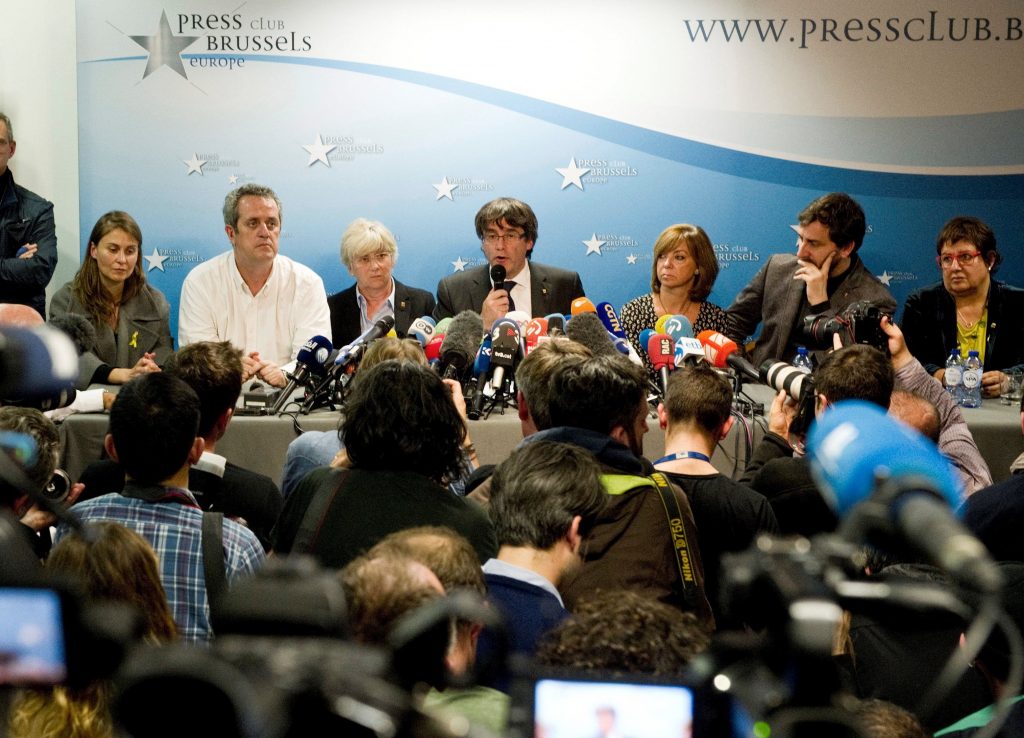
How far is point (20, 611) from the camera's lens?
78 cm

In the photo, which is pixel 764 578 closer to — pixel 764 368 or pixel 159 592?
pixel 159 592

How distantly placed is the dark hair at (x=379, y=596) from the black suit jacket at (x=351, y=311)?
427 centimetres

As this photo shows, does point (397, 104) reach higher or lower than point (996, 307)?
higher

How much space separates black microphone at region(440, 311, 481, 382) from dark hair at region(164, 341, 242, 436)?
3.64 ft

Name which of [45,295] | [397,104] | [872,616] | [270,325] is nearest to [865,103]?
[397,104]

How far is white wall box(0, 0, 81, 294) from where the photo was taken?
20.0 feet

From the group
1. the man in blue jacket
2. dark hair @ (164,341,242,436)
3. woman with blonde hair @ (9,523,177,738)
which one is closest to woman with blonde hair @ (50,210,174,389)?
the man in blue jacket

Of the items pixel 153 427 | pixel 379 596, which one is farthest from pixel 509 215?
pixel 379 596

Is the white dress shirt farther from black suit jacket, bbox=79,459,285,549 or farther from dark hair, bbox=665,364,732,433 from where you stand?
dark hair, bbox=665,364,732,433

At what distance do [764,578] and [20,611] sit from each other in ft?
1.69

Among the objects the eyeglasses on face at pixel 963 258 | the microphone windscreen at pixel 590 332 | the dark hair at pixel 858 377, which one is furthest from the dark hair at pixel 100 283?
the eyeglasses on face at pixel 963 258

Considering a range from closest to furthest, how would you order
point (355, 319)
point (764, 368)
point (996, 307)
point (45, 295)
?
point (764, 368) < point (996, 307) < point (355, 319) < point (45, 295)

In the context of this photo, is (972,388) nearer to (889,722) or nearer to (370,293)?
(370,293)

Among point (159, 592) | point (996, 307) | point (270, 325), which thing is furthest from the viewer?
point (270, 325)
